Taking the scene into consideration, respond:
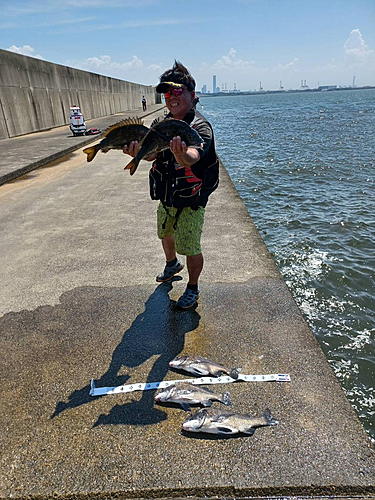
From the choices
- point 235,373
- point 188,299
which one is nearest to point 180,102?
point 188,299

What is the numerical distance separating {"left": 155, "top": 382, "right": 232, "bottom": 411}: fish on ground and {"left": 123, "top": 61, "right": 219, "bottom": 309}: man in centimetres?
107

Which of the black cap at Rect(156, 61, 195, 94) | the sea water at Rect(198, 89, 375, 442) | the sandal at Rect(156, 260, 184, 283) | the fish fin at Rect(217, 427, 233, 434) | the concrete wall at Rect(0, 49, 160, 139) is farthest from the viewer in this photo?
the concrete wall at Rect(0, 49, 160, 139)

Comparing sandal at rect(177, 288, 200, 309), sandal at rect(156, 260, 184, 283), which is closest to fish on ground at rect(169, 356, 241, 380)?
sandal at rect(177, 288, 200, 309)

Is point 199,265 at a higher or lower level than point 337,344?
higher

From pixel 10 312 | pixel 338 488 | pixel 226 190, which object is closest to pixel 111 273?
pixel 10 312

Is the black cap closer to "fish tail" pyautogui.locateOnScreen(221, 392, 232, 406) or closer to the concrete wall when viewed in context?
"fish tail" pyautogui.locateOnScreen(221, 392, 232, 406)

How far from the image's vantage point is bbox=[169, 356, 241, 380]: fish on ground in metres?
2.67

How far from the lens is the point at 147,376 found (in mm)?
→ 2713

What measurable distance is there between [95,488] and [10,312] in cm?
223

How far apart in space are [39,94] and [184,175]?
2310 cm

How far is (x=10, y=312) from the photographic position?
360cm

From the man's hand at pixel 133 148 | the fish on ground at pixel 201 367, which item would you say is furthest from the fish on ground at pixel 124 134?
the fish on ground at pixel 201 367

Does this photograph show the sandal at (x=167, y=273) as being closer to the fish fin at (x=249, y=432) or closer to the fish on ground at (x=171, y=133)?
the fish on ground at (x=171, y=133)

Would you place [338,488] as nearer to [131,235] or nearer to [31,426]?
[31,426]
